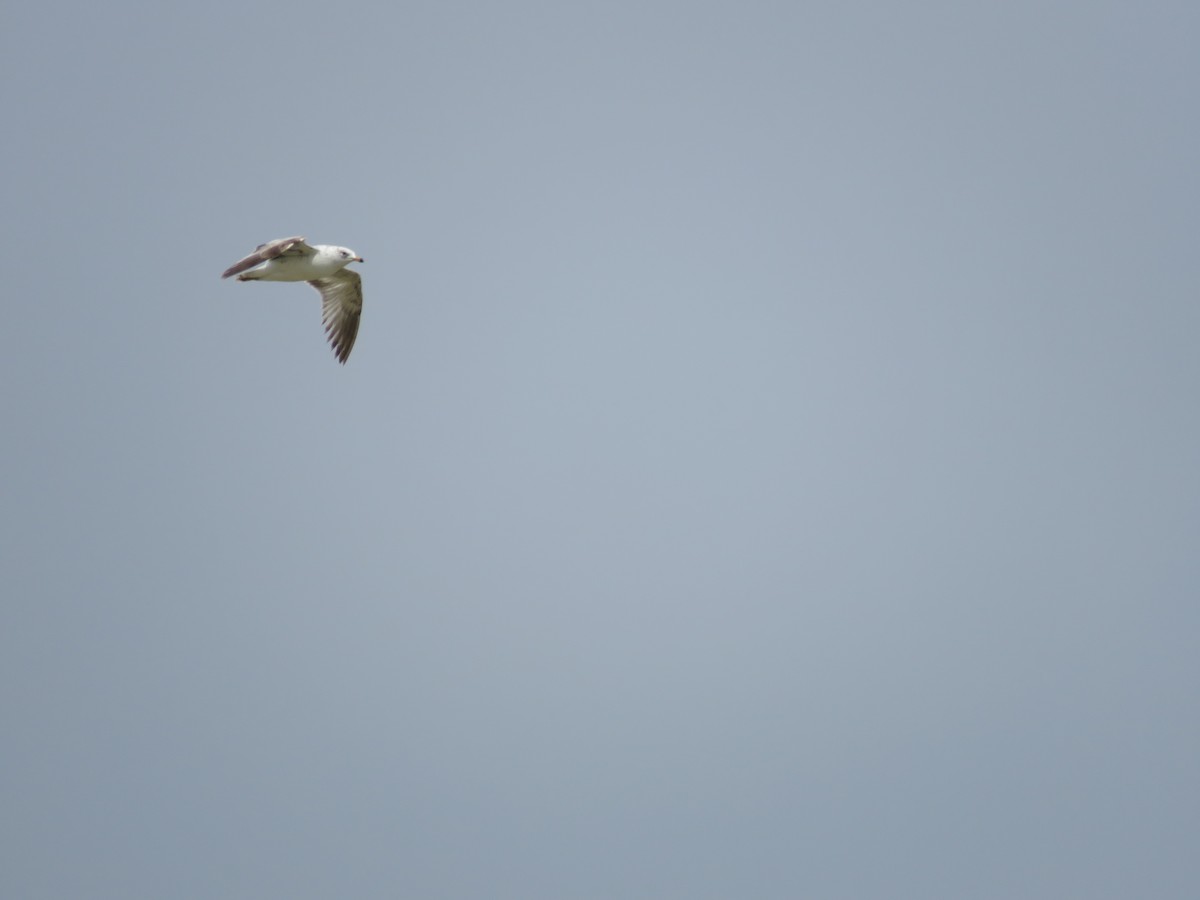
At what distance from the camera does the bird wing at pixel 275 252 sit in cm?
2548

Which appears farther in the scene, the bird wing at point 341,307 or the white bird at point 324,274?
the bird wing at point 341,307

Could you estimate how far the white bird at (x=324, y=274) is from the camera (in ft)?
86.3

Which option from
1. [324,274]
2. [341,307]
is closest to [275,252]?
[324,274]

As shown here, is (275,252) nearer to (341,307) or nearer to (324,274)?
(324,274)

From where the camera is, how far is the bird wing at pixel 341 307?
99.3 feet

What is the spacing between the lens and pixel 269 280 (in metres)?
26.6

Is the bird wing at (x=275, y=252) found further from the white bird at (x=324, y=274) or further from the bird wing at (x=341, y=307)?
the bird wing at (x=341, y=307)

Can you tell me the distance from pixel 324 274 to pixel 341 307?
2794 mm

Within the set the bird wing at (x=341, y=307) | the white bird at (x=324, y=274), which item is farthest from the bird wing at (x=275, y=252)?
the bird wing at (x=341, y=307)

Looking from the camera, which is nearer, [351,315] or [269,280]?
[269,280]

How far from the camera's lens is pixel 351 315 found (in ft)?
101

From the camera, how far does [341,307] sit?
30.5 m

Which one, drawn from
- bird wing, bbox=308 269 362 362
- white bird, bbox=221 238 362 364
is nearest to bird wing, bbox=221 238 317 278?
white bird, bbox=221 238 362 364

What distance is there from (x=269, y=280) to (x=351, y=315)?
13.8 feet
